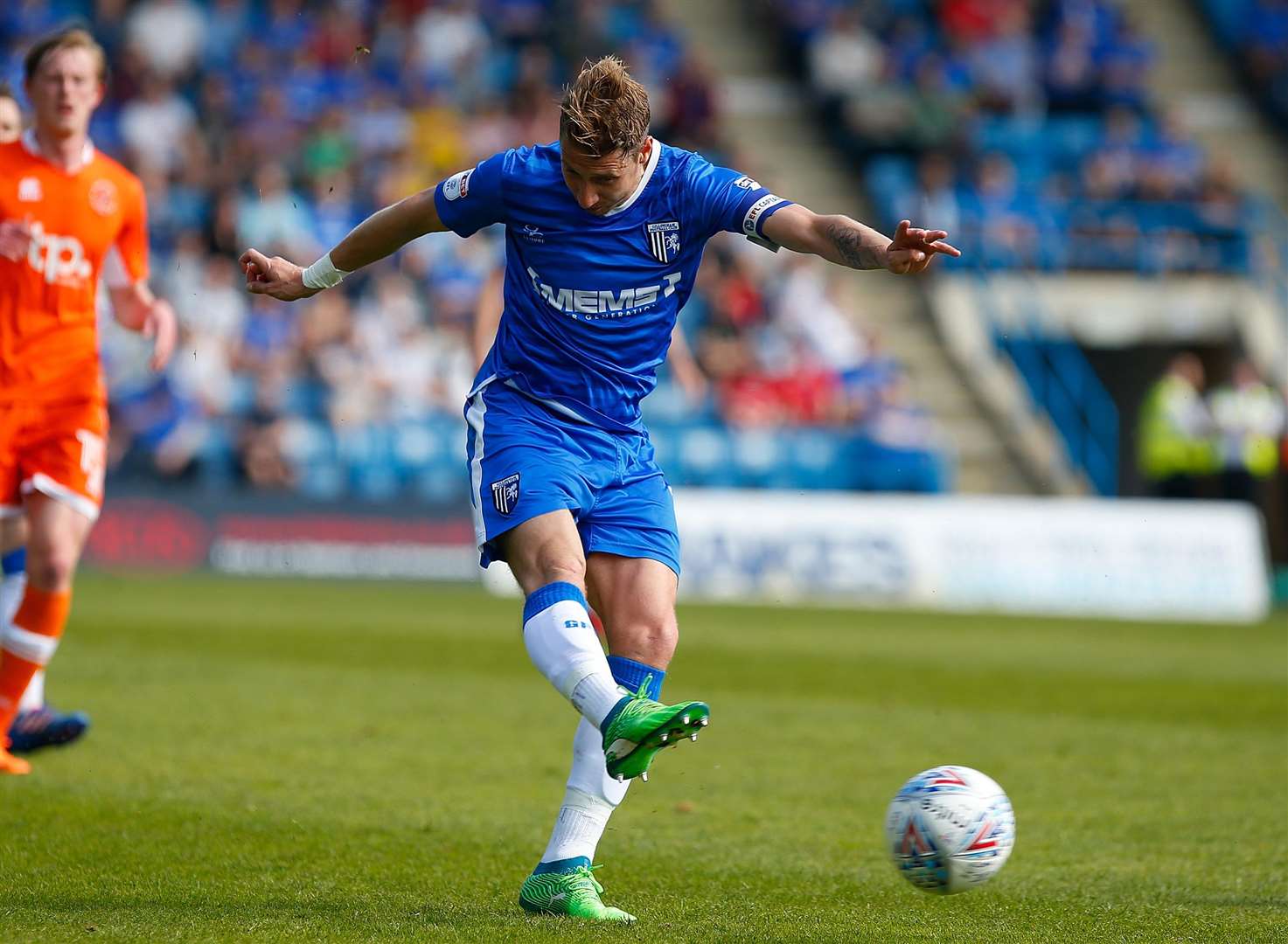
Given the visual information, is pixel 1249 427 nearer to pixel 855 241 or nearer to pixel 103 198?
pixel 103 198

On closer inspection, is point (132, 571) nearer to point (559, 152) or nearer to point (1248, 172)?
point (559, 152)

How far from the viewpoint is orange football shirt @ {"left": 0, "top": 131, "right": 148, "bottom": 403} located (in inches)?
297

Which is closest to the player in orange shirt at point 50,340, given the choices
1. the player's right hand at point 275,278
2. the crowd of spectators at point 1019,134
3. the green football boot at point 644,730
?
the player's right hand at point 275,278

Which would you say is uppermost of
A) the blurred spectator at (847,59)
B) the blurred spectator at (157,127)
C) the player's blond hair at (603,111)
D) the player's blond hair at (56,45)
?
the blurred spectator at (847,59)

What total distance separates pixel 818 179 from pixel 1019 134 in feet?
9.37

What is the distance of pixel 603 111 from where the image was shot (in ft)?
16.5

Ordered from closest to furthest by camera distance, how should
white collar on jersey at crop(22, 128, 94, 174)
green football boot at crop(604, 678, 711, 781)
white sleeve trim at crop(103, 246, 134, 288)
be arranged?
green football boot at crop(604, 678, 711, 781) < white collar on jersey at crop(22, 128, 94, 174) < white sleeve trim at crop(103, 246, 134, 288)

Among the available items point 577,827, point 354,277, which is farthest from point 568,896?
point 354,277

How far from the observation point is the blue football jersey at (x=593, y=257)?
540 centimetres

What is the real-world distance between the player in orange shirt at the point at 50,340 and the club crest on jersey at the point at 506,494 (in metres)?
2.89

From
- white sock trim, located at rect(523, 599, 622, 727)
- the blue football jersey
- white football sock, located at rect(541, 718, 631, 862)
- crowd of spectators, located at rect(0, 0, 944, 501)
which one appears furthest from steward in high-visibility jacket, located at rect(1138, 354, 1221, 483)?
white sock trim, located at rect(523, 599, 622, 727)

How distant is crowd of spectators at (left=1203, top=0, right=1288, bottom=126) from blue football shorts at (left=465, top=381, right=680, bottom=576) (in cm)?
2737

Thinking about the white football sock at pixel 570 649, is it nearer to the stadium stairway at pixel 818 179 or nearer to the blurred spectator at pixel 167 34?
the stadium stairway at pixel 818 179

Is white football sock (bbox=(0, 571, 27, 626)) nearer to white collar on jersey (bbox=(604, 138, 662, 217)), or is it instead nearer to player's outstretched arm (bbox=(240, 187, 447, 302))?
player's outstretched arm (bbox=(240, 187, 447, 302))
